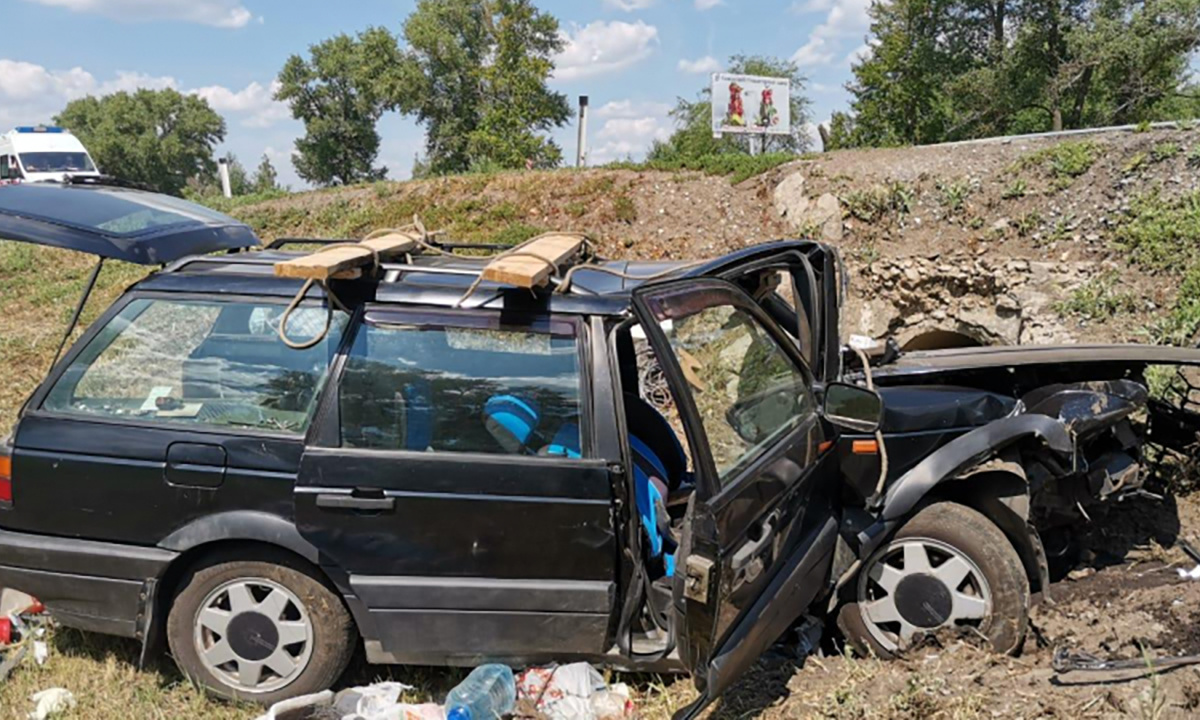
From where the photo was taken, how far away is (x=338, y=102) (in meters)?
42.6

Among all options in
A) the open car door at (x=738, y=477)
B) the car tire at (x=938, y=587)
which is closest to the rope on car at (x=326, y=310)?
the open car door at (x=738, y=477)

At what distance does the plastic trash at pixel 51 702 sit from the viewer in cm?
350

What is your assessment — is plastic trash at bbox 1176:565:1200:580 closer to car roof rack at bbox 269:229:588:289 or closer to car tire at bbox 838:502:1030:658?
car tire at bbox 838:502:1030:658

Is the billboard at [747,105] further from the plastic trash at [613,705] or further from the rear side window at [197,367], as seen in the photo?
the plastic trash at [613,705]

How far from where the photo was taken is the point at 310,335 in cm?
343

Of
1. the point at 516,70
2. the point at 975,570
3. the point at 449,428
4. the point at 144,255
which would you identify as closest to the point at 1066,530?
the point at 975,570

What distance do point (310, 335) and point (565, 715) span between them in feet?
5.78

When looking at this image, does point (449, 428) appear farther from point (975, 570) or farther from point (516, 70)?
point (516, 70)

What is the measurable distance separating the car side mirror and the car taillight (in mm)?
3293

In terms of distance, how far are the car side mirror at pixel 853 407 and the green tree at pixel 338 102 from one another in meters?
40.6

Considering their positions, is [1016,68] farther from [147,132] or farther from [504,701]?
[147,132]

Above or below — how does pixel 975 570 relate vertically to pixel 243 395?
below

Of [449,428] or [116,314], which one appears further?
[116,314]

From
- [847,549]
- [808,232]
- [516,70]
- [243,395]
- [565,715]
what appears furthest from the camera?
[516,70]
